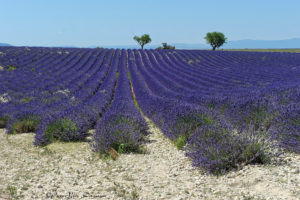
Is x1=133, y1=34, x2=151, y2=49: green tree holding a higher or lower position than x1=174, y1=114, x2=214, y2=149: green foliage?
higher

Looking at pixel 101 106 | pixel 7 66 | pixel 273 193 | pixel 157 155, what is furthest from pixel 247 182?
pixel 7 66

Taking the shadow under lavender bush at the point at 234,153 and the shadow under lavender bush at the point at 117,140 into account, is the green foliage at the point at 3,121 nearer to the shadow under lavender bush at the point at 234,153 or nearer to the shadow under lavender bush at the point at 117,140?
the shadow under lavender bush at the point at 117,140

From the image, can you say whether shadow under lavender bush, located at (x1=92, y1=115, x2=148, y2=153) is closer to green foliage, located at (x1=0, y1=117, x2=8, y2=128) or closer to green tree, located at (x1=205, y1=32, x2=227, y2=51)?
green foliage, located at (x1=0, y1=117, x2=8, y2=128)

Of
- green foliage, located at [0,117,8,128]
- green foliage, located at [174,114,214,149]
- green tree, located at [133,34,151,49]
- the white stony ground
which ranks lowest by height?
green foliage, located at [0,117,8,128]

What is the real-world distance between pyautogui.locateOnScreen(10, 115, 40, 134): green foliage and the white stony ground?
1.62 meters

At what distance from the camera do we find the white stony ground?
3.21 metres

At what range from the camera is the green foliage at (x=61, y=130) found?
6035mm

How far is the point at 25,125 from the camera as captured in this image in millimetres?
7074

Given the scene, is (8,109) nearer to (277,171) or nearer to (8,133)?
(8,133)

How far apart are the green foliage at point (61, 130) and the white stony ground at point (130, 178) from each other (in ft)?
1.97

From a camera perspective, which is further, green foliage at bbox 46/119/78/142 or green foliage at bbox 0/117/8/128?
green foliage at bbox 0/117/8/128

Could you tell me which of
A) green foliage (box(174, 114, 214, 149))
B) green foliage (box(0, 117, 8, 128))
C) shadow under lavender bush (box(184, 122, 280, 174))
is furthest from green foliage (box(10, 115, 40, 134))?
shadow under lavender bush (box(184, 122, 280, 174))

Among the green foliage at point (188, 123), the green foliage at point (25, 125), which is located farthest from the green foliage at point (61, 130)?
the green foliage at point (188, 123)

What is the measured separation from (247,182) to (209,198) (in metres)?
0.57
